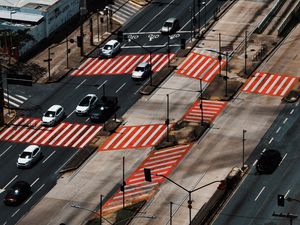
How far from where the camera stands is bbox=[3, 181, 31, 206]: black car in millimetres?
192500

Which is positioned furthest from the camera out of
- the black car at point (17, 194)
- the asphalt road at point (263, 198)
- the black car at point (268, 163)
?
the black car at point (268, 163)

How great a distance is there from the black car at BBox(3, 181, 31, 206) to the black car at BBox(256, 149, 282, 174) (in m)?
34.6

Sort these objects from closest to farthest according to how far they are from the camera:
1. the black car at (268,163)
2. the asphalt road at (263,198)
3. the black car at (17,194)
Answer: the asphalt road at (263,198)
the black car at (17,194)
the black car at (268,163)

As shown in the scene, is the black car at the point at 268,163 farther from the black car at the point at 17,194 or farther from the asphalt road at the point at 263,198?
the black car at the point at 17,194

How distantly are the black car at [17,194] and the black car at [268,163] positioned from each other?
3461 centimetres

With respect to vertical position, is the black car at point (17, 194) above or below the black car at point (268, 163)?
below

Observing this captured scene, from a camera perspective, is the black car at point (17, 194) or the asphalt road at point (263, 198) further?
the black car at point (17, 194)

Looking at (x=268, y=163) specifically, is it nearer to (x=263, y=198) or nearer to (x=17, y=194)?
(x=263, y=198)

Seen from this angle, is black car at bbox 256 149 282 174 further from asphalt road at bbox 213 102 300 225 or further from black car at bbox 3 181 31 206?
black car at bbox 3 181 31 206

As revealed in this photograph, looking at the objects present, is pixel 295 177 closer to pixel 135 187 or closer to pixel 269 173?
pixel 269 173

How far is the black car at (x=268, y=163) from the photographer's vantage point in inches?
7771

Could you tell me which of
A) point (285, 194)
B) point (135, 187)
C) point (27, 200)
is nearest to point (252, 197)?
point (285, 194)

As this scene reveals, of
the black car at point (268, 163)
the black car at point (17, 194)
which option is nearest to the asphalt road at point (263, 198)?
the black car at point (268, 163)

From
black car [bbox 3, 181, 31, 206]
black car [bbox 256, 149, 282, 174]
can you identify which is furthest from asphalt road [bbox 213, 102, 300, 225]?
black car [bbox 3, 181, 31, 206]
